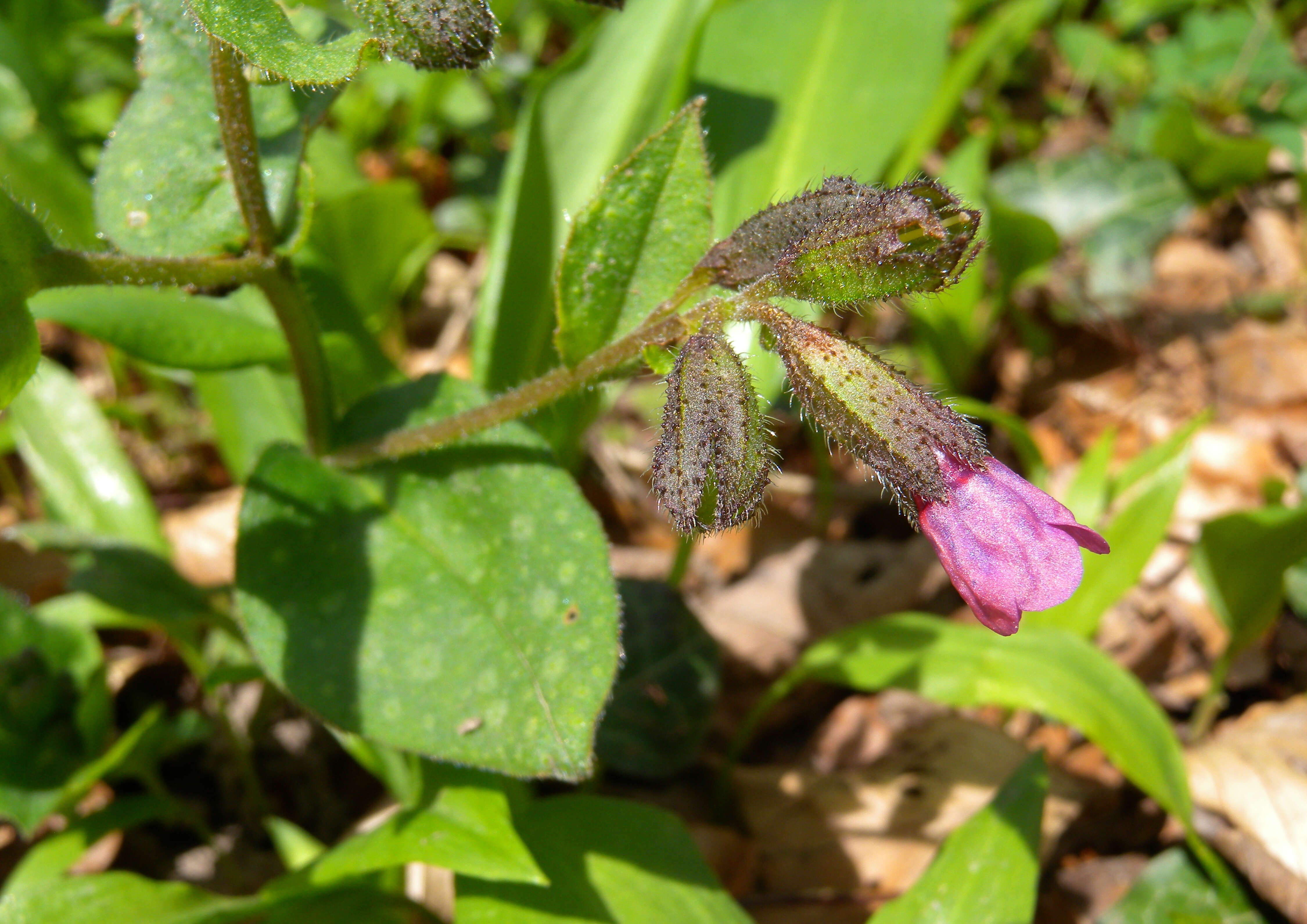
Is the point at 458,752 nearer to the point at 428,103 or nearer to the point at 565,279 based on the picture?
the point at 565,279

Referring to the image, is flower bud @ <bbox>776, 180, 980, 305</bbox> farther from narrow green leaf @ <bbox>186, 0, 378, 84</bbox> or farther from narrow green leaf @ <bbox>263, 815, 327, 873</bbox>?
narrow green leaf @ <bbox>263, 815, 327, 873</bbox>

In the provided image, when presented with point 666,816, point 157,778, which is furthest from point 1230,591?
point 157,778

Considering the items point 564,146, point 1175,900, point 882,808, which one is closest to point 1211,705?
point 1175,900

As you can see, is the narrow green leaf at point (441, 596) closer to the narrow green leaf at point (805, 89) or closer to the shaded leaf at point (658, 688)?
the shaded leaf at point (658, 688)

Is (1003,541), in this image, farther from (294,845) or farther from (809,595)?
(294,845)

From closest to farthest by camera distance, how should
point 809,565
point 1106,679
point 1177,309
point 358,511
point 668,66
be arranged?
point 358,511 → point 1106,679 → point 668,66 → point 809,565 → point 1177,309

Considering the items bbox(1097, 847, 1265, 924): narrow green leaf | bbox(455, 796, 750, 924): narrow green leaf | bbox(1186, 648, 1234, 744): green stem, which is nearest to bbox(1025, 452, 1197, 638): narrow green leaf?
bbox(1186, 648, 1234, 744): green stem

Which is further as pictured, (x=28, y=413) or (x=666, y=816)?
(x=28, y=413)
